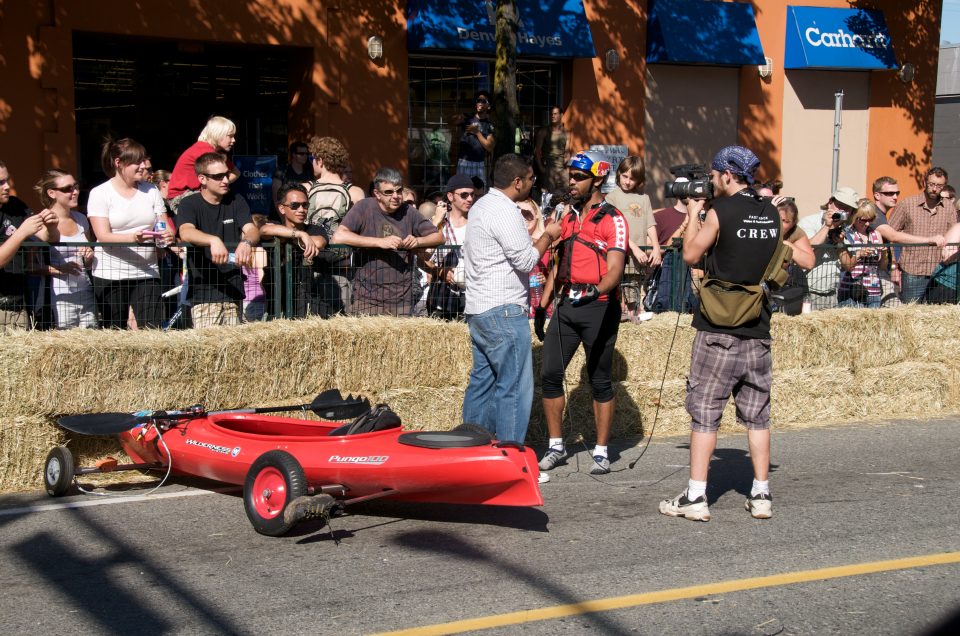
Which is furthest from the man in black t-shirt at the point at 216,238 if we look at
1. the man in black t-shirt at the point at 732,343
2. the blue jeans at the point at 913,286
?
the blue jeans at the point at 913,286

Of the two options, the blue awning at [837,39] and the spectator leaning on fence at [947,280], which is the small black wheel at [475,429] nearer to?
the spectator leaning on fence at [947,280]

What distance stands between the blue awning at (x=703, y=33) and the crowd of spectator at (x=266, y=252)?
24.9 ft

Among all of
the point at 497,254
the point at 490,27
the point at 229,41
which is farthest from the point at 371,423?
the point at 490,27

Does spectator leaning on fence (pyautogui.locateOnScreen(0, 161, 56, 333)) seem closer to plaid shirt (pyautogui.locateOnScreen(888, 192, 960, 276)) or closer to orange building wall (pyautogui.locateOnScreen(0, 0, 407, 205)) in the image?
orange building wall (pyautogui.locateOnScreen(0, 0, 407, 205))

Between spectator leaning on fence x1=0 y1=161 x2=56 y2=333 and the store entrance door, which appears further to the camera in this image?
the store entrance door

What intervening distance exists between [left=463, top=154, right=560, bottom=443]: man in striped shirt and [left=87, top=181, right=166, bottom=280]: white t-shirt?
8.36 ft

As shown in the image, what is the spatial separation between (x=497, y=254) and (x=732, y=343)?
160 cm

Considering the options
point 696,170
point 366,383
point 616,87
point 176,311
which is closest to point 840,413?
point 696,170

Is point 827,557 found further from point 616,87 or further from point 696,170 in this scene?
point 616,87

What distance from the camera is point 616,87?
57.9 feet

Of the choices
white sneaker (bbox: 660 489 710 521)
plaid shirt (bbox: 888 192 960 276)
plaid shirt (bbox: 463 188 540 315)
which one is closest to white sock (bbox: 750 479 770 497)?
white sneaker (bbox: 660 489 710 521)

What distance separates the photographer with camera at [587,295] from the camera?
294 inches

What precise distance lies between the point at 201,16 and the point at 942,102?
2791cm

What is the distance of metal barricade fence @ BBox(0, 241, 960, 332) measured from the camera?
7848 mm
